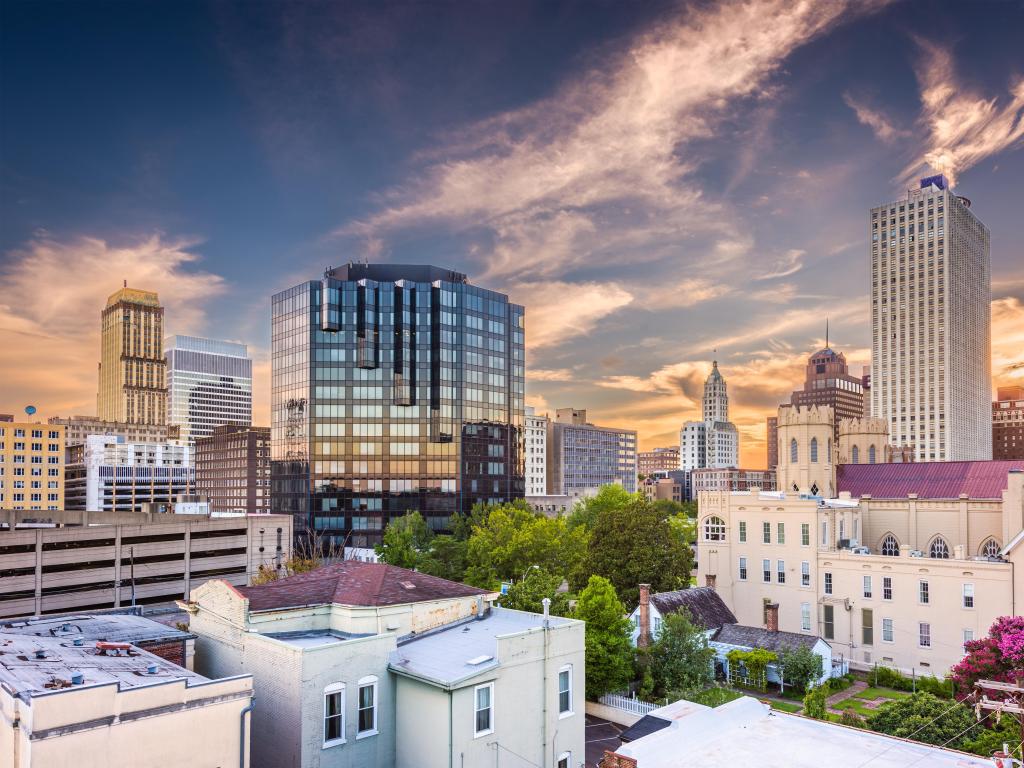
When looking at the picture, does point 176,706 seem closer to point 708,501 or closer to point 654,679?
point 654,679

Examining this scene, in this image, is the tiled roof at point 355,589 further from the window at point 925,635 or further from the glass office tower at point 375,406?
the glass office tower at point 375,406

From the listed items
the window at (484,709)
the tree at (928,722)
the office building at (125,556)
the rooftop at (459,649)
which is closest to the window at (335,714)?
the rooftop at (459,649)

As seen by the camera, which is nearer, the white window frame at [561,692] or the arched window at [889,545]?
the white window frame at [561,692]

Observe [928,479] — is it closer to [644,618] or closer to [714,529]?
[714,529]

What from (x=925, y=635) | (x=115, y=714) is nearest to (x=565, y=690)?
(x=115, y=714)

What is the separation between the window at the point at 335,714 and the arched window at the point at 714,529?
50836mm

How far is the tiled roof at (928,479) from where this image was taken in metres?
73.1

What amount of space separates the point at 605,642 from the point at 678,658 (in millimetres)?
5252

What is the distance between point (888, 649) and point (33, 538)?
76.7 metres

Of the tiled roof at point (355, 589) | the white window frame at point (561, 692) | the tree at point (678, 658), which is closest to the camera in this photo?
the white window frame at point (561, 692)

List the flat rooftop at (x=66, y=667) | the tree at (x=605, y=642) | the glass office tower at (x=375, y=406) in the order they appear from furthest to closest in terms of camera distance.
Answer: the glass office tower at (x=375, y=406) < the tree at (x=605, y=642) < the flat rooftop at (x=66, y=667)

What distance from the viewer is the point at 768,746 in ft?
70.3

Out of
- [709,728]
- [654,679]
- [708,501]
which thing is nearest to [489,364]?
[708,501]

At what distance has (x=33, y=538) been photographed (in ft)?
225
